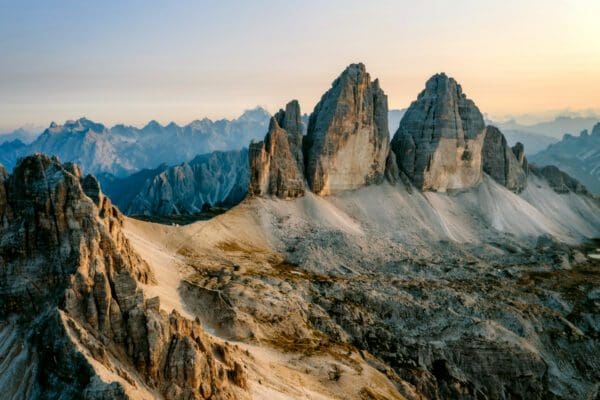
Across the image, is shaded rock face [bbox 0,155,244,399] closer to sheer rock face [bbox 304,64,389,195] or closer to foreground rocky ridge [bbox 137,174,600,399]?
foreground rocky ridge [bbox 137,174,600,399]

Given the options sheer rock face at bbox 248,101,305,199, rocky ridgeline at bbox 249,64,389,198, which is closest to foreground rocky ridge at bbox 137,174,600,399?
sheer rock face at bbox 248,101,305,199

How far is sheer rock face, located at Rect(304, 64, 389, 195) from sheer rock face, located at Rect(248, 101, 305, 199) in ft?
15.1

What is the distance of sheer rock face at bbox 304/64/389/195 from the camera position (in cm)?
9325

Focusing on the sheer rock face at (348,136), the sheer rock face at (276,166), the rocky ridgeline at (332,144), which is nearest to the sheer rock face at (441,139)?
the sheer rock face at (348,136)

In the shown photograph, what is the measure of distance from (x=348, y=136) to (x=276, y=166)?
60.4 feet

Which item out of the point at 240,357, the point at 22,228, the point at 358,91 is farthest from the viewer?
the point at 358,91

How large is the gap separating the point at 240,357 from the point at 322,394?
7298mm

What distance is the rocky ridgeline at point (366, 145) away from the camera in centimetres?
8819

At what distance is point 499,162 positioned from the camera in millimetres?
127688

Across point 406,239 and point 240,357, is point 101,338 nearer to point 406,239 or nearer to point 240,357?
point 240,357

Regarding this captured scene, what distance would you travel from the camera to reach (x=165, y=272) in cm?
5150

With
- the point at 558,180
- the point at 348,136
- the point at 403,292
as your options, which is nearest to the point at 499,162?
the point at 558,180

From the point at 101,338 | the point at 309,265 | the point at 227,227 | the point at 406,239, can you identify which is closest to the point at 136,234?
the point at 227,227

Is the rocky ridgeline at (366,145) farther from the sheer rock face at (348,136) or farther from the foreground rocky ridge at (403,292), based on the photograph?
the foreground rocky ridge at (403,292)
